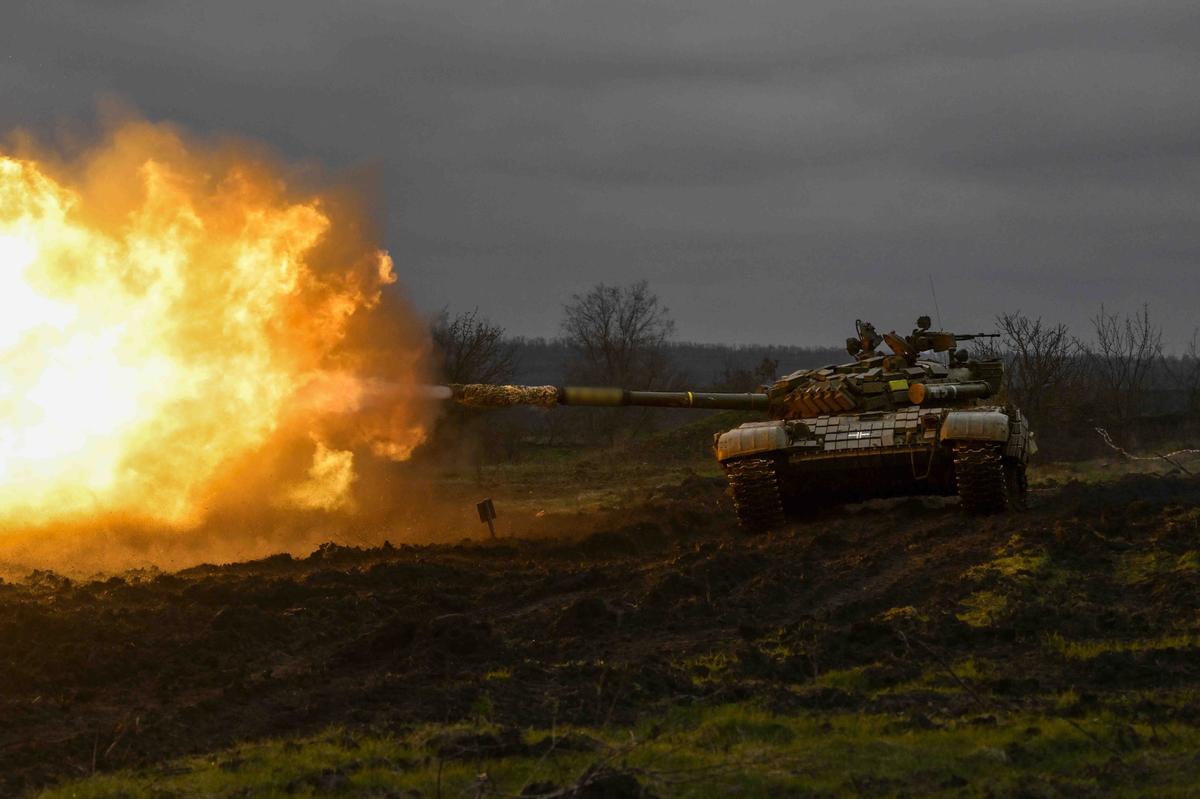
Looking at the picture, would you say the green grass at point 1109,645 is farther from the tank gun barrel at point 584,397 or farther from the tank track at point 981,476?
the tank gun barrel at point 584,397

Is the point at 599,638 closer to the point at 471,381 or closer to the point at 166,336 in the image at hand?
the point at 166,336

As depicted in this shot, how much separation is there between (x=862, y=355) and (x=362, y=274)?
8877 millimetres

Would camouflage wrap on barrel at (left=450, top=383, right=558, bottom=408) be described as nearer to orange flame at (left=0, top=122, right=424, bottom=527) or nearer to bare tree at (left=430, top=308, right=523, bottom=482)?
orange flame at (left=0, top=122, right=424, bottom=527)

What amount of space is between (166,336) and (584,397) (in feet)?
20.1

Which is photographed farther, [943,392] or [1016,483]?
[943,392]

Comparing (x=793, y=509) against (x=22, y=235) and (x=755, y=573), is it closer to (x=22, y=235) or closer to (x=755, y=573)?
(x=755, y=573)

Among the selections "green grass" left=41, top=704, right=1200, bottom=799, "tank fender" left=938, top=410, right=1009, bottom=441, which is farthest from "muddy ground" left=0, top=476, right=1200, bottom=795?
"tank fender" left=938, top=410, right=1009, bottom=441

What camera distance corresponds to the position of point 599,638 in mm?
14594

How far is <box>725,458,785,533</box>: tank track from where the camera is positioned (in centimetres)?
2347

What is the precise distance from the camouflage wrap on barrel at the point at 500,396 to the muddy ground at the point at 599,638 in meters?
2.46

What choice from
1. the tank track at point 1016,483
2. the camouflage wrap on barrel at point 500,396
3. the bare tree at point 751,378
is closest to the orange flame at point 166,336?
the camouflage wrap on barrel at point 500,396

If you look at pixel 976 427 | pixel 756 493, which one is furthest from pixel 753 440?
pixel 976 427

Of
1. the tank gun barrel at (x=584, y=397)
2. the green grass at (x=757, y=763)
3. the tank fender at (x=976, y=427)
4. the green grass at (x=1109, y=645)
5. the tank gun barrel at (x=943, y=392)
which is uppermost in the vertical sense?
the tank gun barrel at (x=584, y=397)

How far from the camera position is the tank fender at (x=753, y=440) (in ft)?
75.9
